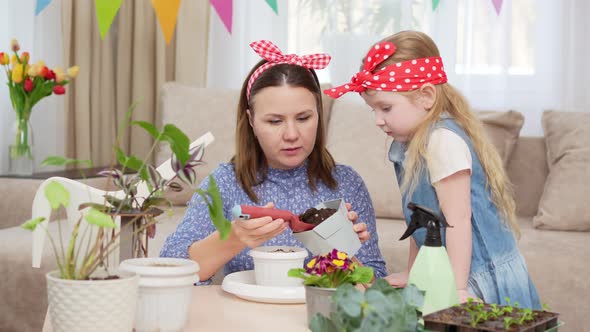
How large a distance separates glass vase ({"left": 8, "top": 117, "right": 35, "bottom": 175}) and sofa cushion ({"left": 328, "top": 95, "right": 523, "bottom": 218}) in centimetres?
119

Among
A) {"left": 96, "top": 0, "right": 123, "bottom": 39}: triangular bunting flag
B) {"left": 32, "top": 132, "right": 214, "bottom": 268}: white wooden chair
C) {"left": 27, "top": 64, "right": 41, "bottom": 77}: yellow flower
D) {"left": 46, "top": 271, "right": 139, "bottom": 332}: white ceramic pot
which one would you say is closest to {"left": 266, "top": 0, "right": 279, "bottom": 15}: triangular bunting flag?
{"left": 96, "top": 0, "right": 123, "bottom": 39}: triangular bunting flag

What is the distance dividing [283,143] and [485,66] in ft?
→ 6.44

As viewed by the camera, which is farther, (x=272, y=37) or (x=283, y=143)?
(x=272, y=37)

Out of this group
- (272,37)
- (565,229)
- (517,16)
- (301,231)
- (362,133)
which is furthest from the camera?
(272,37)

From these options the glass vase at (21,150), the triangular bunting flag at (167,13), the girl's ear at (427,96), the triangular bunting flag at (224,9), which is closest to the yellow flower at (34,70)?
the glass vase at (21,150)

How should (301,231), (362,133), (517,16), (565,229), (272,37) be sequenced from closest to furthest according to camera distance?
(301,231)
(565,229)
(362,133)
(517,16)
(272,37)

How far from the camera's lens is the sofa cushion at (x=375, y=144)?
120 inches

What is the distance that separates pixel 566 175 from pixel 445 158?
4.91 feet

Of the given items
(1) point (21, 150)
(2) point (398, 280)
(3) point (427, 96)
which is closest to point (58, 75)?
(1) point (21, 150)

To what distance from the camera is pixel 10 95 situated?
3.29m

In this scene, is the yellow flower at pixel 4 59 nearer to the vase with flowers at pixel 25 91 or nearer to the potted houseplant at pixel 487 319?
the vase with flowers at pixel 25 91

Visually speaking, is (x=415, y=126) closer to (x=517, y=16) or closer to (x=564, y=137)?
(x=564, y=137)

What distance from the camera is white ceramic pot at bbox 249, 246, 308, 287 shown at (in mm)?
1436

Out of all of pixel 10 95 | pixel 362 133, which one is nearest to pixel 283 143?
pixel 362 133
